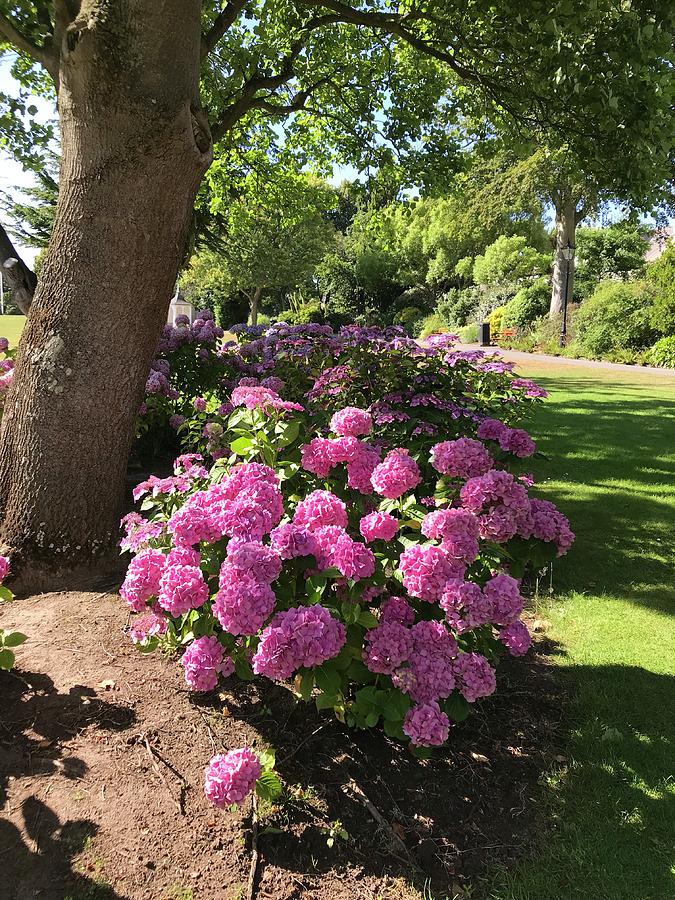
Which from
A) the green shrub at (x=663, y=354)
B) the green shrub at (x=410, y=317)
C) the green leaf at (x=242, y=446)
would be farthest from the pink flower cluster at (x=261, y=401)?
the green shrub at (x=410, y=317)

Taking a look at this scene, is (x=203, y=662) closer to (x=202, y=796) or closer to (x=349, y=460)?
(x=202, y=796)

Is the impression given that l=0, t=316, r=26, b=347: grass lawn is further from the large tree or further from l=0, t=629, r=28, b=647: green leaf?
l=0, t=629, r=28, b=647: green leaf

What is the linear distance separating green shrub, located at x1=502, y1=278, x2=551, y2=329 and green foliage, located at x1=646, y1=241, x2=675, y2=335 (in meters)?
8.97

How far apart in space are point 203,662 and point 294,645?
17.2 inches

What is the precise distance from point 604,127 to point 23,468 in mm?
4689

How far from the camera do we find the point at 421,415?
3516 millimetres

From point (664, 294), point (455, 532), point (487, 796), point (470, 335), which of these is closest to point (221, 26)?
point (455, 532)

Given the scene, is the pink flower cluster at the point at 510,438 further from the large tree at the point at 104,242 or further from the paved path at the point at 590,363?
the paved path at the point at 590,363

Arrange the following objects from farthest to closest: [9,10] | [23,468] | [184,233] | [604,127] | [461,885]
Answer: [9,10] → [604,127] → [184,233] → [23,468] → [461,885]

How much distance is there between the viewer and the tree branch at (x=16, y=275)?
4223 millimetres

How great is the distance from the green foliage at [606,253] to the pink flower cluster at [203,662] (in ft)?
129

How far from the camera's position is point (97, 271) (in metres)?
3.17

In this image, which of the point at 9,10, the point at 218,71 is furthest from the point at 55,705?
the point at 218,71

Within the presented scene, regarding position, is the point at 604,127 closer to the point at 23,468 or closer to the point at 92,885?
the point at 23,468
